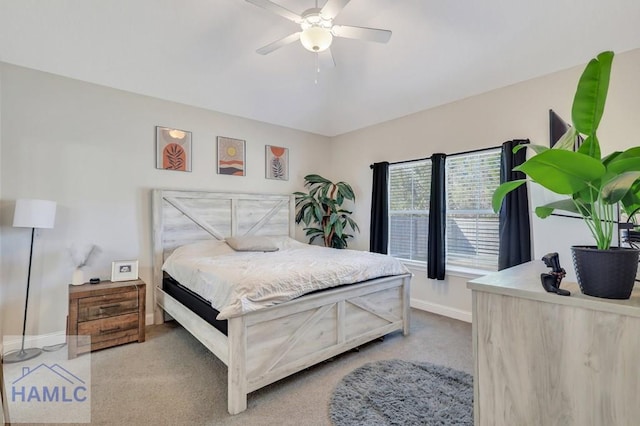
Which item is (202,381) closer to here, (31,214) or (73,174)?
(31,214)

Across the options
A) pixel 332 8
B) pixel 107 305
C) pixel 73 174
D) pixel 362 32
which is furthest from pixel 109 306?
pixel 362 32

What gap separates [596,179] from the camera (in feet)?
2.68

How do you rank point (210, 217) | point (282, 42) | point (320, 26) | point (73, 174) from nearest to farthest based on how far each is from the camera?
point (320, 26) → point (282, 42) → point (73, 174) → point (210, 217)

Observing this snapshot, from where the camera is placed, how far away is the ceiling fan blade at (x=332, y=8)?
6.41 ft

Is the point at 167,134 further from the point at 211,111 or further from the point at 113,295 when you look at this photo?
the point at 113,295

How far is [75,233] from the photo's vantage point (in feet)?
9.81

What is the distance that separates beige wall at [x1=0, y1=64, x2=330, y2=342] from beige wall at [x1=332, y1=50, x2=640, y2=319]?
247 cm

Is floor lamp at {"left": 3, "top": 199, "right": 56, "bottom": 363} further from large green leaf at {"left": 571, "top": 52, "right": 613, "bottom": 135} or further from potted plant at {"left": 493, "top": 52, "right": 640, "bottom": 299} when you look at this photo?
large green leaf at {"left": 571, "top": 52, "right": 613, "bottom": 135}

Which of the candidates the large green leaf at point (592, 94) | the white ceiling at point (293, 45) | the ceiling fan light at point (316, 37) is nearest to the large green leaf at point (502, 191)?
the large green leaf at point (592, 94)

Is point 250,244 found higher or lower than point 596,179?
lower

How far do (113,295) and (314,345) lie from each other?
6.41 ft

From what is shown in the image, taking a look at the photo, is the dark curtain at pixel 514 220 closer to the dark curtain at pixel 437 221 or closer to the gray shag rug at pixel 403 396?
the dark curtain at pixel 437 221

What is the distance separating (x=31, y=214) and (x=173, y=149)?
1.48 meters

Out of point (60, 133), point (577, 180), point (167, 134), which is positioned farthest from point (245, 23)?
point (577, 180)
